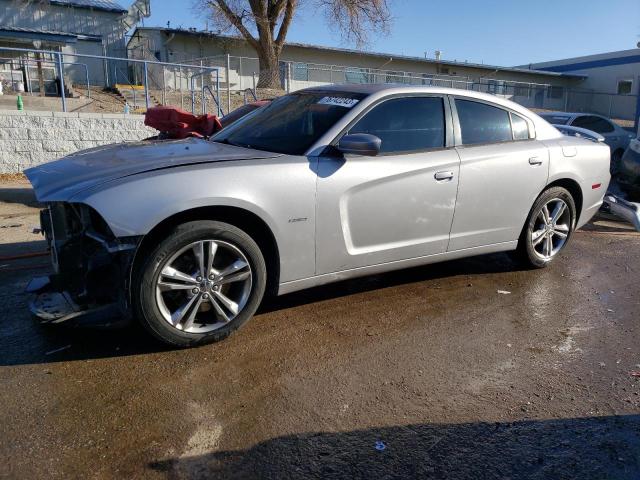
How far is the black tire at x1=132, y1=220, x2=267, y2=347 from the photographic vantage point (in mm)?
3137

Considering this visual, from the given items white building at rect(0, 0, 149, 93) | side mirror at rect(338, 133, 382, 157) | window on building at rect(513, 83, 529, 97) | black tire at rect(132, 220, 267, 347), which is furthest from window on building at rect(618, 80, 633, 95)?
black tire at rect(132, 220, 267, 347)

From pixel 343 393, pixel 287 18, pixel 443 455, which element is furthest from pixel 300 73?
pixel 443 455

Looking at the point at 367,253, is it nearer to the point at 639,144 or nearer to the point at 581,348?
the point at 581,348

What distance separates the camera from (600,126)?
12305mm

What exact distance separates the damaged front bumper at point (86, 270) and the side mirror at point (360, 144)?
1490mm

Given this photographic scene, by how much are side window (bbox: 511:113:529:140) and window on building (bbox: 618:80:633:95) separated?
43150 millimetres

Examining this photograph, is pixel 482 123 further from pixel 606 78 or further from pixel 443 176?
pixel 606 78

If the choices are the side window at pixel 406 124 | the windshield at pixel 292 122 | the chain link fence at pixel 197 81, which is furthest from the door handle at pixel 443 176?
the chain link fence at pixel 197 81

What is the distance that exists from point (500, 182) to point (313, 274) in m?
1.97

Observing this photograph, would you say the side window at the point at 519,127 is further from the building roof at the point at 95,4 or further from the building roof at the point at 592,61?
the building roof at the point at 592,61

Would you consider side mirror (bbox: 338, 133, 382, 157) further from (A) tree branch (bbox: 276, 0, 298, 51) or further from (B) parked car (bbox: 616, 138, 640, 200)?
(A) tree branch (bbox: 276, 0, 298, 51)

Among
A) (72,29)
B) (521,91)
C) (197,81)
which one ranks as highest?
(72,29)

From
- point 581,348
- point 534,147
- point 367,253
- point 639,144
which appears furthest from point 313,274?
point 639,144

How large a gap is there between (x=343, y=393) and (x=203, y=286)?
1086mm
